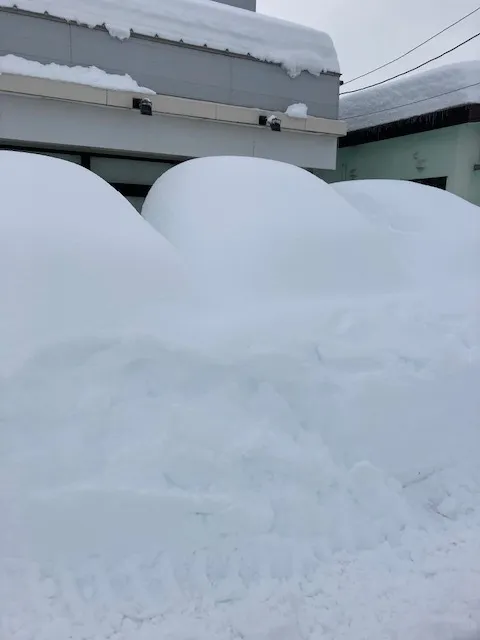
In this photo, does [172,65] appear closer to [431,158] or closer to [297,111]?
[297,111]

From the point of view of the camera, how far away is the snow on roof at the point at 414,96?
8867 millimetres

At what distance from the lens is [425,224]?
4.89m

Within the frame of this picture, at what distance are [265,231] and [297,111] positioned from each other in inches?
188

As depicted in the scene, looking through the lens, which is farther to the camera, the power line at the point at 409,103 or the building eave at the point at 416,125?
the power line at the point at 409,103

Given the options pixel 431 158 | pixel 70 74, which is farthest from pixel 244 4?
pixel 431 158

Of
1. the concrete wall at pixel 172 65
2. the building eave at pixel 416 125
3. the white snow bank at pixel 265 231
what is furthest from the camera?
the building eave at pixel 416 125

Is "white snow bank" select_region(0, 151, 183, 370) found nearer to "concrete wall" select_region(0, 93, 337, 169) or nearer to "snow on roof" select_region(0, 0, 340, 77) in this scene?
"concrete wall" select_region(0, 93, 337, 169)

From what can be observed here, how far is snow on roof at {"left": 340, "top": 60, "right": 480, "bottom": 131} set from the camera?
349 inches

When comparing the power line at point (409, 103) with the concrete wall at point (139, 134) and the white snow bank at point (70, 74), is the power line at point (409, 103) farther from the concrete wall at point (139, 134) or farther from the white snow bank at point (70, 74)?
the white snow bank at point (70, 74)

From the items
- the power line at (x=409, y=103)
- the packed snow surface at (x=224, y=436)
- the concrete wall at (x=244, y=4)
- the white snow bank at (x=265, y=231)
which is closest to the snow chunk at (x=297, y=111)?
the concrete wall at (x=244, y=4)

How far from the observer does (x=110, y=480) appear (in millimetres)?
2227

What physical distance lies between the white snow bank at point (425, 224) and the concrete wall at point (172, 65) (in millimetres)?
2810

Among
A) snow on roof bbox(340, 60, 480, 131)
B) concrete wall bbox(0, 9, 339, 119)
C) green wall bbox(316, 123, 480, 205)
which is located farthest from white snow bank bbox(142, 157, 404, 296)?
snow on roof bbox(340, 60, 480, 131)

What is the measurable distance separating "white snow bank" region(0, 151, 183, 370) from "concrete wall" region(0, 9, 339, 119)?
11.3ft
